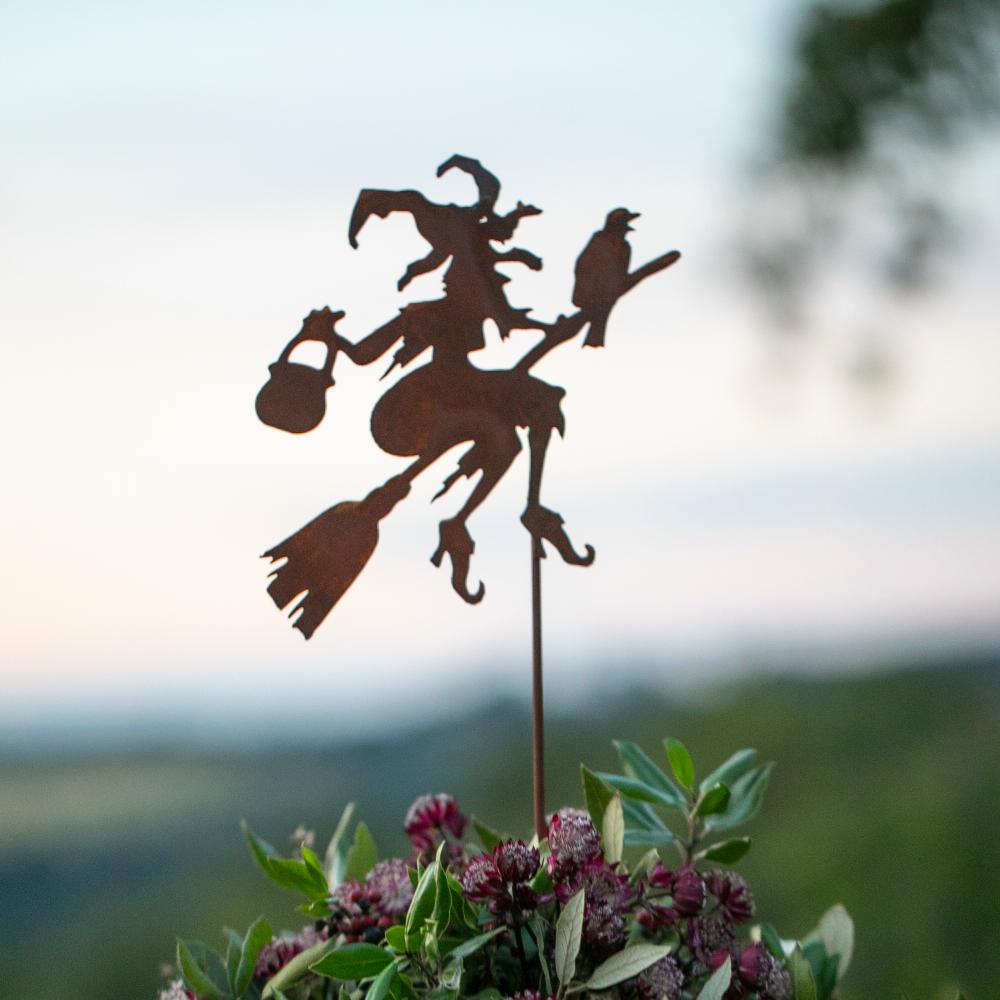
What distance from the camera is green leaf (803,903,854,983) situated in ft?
2.69

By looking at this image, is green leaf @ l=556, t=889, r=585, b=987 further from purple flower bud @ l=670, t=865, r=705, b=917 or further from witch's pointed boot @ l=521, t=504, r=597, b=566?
witch's pointed boot @ l=521, t=504, r=597, b=566

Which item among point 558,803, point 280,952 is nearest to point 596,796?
point 280,952

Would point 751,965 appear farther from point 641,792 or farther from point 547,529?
point 547,529

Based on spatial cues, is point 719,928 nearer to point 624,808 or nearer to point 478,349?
point 624,808

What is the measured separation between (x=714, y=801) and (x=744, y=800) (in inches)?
1.6

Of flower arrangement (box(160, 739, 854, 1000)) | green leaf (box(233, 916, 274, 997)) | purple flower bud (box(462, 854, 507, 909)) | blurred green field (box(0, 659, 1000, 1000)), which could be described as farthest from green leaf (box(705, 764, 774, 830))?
blurred green field (box(0, 659, 1000, 1000))

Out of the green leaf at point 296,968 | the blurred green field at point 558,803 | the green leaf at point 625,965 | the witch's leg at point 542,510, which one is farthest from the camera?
the blurred green field at point 558,803

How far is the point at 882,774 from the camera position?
252cm

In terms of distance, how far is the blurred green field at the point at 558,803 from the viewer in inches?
83.1

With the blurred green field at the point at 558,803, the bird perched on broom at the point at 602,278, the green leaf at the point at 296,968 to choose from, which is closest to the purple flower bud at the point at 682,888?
the green leaf at the point at 296,968

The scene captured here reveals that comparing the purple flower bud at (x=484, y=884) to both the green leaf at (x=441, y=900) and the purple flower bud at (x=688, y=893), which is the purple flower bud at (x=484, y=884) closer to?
the green leaf at (x=441, y=900)

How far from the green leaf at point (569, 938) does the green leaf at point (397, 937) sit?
87 millimetres

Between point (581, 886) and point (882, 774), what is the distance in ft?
6.62

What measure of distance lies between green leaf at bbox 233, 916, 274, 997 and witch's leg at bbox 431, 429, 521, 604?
259 mm
